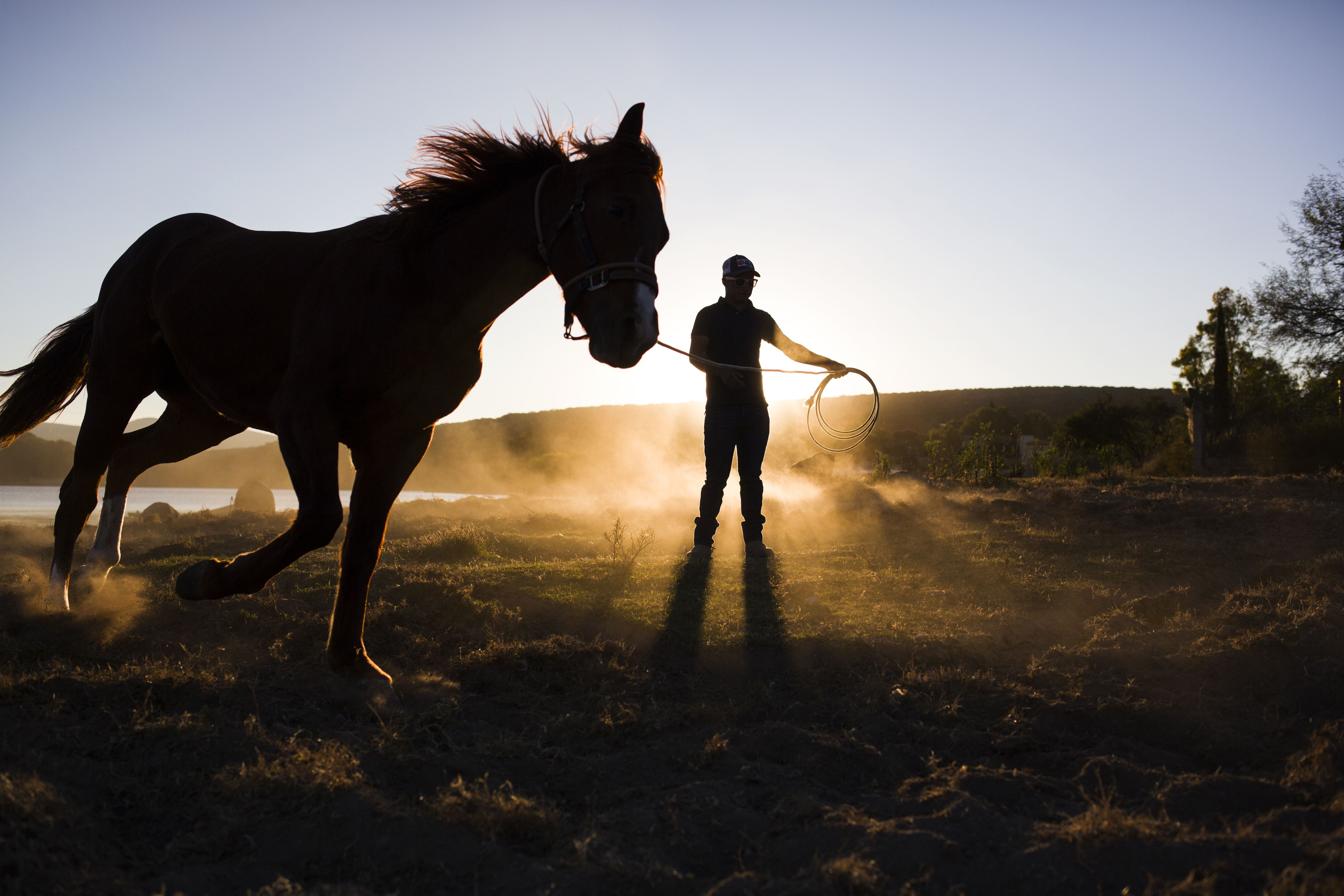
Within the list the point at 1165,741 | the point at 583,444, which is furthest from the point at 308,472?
the point at 583,444

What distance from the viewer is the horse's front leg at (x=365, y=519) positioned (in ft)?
9.58

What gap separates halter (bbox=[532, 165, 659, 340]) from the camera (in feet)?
8.60

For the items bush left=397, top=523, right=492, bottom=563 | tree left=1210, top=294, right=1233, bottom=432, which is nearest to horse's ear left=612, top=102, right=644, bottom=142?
bush left=397, top=523, right=492, bottom=563

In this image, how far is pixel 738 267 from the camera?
240 inches

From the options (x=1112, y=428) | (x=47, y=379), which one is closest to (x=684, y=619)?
(x=47, y=379)

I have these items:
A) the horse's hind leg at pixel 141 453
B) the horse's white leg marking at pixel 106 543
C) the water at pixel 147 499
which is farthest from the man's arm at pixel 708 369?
the water at pixel 147 499

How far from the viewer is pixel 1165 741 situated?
7.79 feet

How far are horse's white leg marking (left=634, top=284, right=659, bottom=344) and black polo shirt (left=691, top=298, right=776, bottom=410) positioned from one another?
3473 millimetres

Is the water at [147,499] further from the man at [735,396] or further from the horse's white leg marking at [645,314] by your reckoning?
the horse's white leg marking at [645,314]

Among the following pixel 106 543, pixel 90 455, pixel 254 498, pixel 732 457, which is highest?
pixel 90 455

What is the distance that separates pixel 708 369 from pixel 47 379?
439 centimetres

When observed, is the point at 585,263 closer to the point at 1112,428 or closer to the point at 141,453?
the point at 141,453

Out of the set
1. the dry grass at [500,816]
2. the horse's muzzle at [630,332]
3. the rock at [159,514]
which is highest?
the horse's muzzle at [630,332]

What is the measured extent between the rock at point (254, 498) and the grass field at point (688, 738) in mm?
13632
